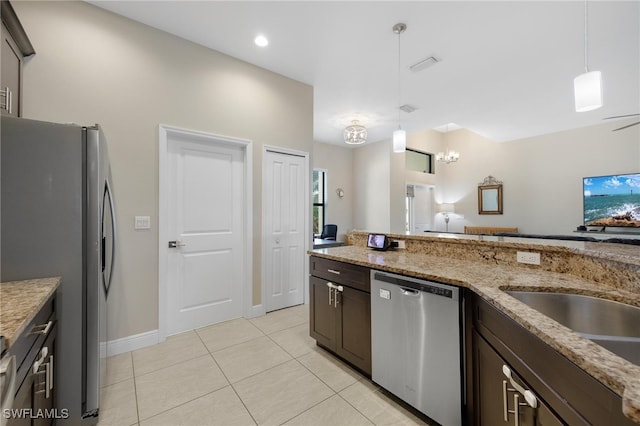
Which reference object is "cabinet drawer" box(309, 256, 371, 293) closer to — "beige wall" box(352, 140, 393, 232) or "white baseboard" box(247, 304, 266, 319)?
"white baseboard" box(247, 304, 266, 319)

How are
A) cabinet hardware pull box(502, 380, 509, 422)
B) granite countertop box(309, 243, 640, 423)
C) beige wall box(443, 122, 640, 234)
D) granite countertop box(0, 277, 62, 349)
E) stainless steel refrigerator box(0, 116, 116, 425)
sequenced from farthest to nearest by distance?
1. beige wall box(443, 122, 640, 234)
2. stainless steel refrigerator box(0, 116, 116, 425)
3. cabinet hardware pull box(502, 380, 509, 422)
4. granite countertop box(0, 277, 62, 349)
5. granite countertop box(309, 243, 640, 423)

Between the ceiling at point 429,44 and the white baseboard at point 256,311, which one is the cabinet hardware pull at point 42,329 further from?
the ceiling at point 429,44

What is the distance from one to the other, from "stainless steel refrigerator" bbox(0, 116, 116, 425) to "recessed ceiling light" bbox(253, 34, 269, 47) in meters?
1.91

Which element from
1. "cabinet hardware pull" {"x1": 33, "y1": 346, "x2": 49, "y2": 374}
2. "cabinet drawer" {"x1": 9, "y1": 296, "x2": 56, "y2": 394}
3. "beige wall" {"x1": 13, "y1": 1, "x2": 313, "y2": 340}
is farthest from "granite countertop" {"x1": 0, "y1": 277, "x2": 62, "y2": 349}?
"beige wall" {"x1": 13, "y1": 1, "x2": 313, "y2": 340}

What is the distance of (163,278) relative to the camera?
254cm

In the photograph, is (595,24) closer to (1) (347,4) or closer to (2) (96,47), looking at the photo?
(1) (347,4)

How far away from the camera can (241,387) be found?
6.09 ft

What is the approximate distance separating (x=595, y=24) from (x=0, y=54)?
4760mm

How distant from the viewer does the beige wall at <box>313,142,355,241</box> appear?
668 cm

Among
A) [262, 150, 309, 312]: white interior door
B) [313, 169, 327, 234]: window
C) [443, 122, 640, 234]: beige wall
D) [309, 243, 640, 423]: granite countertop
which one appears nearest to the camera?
[309, 243, 640, 423]: granite countertop

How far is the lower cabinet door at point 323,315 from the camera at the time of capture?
2.15 metres

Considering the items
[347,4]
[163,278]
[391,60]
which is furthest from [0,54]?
[391,60]

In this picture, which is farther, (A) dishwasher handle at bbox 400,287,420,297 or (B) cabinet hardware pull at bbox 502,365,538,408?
(A) dishwasher handle at bbox 400,287,420,297

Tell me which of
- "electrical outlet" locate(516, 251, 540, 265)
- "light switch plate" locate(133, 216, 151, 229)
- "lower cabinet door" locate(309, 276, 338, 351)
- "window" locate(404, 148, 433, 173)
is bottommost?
"lower cabinet door" locate(309, 276, 338, 351)
